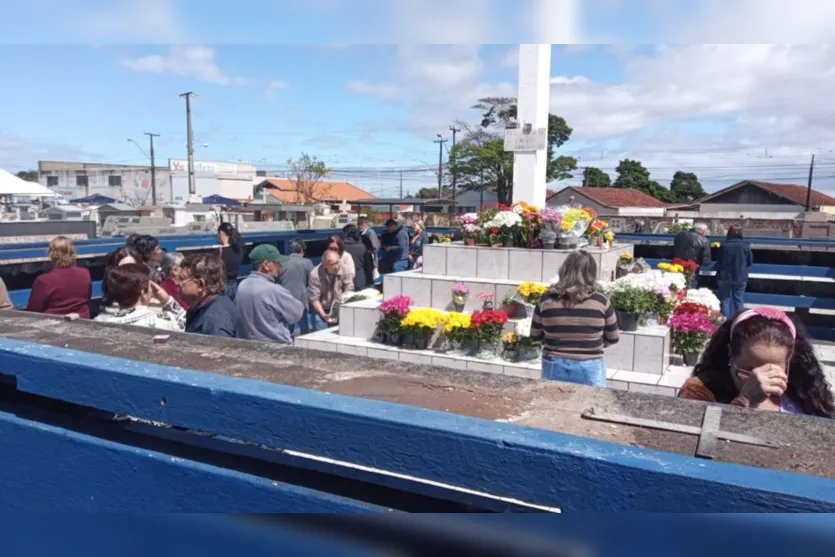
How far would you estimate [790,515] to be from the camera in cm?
82

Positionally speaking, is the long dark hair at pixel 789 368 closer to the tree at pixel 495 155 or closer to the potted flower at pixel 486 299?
the potted flower at pixel 486 299

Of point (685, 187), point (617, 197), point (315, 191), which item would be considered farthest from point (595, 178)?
point (315, 191)

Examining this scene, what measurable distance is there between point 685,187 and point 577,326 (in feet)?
255

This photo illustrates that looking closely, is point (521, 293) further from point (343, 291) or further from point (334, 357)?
point (334, 357)

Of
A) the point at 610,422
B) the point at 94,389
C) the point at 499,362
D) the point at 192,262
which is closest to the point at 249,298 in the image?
the point at 192,262

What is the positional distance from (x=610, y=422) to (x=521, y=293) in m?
6.05

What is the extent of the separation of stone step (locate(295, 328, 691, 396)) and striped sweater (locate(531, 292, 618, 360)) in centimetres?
125

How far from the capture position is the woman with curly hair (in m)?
2.25

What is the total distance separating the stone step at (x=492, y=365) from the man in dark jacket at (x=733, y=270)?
12.6 ft

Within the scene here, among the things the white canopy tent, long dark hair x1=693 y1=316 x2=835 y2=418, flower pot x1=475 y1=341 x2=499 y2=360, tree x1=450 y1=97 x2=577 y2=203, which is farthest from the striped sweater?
tree x1=450 y1=97 x2=577 y2=203

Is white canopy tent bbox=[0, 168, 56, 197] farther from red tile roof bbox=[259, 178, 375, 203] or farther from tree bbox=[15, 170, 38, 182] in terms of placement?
tree bbox=[15, 170, 38, 182]

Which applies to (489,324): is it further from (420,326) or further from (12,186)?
(12,186)

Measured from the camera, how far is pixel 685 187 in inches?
2972

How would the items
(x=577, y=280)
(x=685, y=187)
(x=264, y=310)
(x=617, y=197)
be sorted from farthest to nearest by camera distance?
(x=685, y=187)
(x=617, y=197)
(x=264, y=310)
(x=577, y=280)
